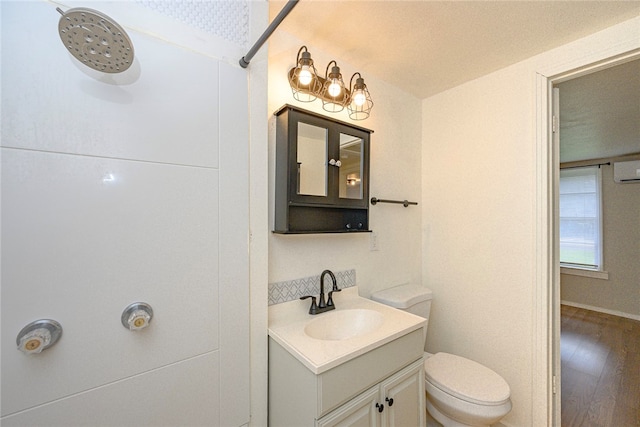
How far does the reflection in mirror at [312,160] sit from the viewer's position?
129 cm

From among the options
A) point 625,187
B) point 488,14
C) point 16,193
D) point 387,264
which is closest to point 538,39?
point 488,14

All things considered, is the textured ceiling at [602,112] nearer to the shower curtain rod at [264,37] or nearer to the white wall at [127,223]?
the shower curtain rod at [264,37]

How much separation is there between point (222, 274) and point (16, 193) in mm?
599

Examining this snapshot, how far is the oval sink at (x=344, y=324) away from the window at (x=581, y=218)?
4475 mm

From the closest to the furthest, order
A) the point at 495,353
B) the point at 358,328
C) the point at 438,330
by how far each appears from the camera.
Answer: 1. the point at 358,328
2. the point at 495,353
3. the point at 438,330

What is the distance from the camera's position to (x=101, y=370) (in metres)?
0.76

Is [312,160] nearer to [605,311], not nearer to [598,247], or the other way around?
[598,247]

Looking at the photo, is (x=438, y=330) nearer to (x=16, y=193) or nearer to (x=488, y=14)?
(x=488, y=14)

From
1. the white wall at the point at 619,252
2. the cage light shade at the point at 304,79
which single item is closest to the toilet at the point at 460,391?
the cage light shade at the point at 304,79

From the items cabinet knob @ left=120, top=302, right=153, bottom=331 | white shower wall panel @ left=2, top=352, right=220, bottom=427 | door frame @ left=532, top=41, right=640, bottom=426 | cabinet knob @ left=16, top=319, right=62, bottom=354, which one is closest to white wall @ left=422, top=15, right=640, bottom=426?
door frame @ left=532, top=41, right=640, bottom=426

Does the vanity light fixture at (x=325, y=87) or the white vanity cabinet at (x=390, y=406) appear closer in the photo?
the white vanity cabinet at (x=390, y=406)

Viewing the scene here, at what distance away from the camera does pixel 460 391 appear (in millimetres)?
1300

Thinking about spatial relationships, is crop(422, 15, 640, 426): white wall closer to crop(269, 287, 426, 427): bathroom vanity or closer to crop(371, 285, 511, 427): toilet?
crop(371, 285, 511, 427): toilet

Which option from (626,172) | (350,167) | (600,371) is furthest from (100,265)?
(626,172)
